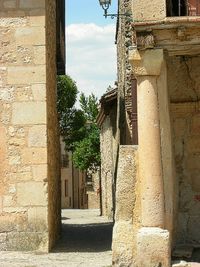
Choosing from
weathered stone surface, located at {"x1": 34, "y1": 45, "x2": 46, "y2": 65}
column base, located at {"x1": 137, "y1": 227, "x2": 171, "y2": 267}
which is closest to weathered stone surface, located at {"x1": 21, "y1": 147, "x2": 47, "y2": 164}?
weathered stone surface, located at {"x1": 34, "y1": 45, "x2": 46, "y2": 65}

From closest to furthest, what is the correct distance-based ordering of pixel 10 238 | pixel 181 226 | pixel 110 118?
pixel 181 226, pixel 10 238, pixel 110 118

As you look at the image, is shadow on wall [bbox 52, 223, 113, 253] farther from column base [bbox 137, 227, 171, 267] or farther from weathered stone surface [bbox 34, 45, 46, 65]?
weathered stone surface [bbox 34, 45, 46, 65]

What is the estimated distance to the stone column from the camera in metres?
6.17

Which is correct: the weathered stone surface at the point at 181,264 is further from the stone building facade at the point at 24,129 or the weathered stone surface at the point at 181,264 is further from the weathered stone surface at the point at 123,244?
the stone building facade at the point at 24,129

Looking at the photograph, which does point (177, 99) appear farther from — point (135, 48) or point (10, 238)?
point (10, 238)

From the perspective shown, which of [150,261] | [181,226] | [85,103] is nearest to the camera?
[150,261]

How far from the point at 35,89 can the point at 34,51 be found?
64cm

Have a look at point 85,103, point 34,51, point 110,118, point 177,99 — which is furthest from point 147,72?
point 85,103

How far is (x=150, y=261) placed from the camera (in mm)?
6152

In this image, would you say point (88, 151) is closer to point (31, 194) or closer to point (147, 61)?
point (31, 194)

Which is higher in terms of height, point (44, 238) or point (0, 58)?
point (0, 58)

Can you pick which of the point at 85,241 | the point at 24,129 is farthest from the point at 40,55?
the point at 85,241

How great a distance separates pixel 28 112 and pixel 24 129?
0.94 ft

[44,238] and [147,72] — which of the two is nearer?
[147,72]
